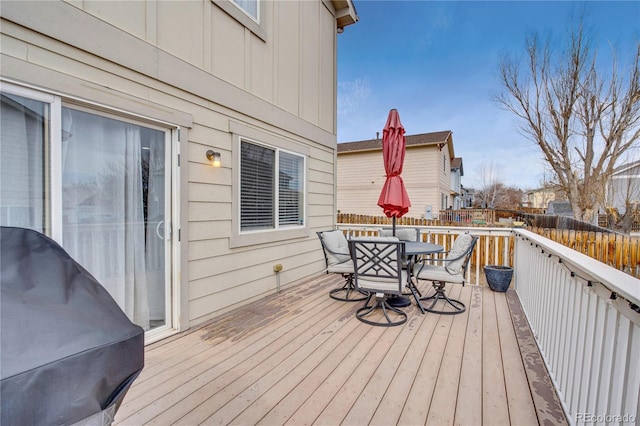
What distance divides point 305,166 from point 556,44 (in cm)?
925

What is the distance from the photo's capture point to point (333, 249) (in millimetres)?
4281

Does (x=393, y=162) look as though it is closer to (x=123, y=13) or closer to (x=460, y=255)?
(x=460, y=255)

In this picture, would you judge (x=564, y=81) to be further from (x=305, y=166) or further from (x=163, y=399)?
(x=163, y=399)

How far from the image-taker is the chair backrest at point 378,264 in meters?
3.22

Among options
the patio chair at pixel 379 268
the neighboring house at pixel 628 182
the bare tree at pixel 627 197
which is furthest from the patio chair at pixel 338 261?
the neighboring house at pixel 628 182

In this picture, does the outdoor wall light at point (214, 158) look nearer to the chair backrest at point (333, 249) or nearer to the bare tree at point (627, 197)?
the chair backrest at point (333, 249)

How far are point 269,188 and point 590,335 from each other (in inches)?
146

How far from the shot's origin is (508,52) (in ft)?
31.3

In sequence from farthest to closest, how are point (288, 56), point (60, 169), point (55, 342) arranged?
point (288, 56)
point (60, 169)
point (55, 342)

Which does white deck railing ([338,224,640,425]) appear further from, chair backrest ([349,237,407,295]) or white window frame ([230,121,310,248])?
white window frame ([230,121,310,248])

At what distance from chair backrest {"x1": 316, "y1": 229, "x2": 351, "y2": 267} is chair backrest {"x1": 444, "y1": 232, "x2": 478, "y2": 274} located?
50.6 inches

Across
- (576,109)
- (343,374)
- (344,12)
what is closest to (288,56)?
(344,12)

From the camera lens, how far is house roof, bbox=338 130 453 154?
14.9 metres

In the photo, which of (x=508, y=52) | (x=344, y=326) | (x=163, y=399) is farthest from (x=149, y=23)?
(x=508, y=52)
